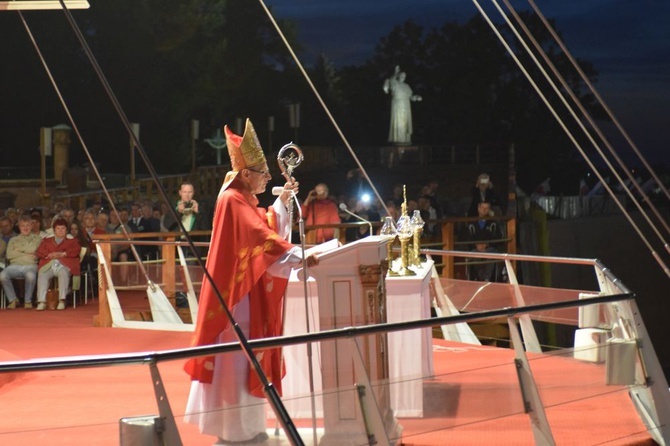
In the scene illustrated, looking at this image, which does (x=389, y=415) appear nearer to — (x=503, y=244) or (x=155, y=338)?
(x=155, y=338)

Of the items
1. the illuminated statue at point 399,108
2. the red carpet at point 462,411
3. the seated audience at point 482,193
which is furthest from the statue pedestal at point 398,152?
the red carpet at point 462,411

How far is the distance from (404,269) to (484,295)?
176 cm

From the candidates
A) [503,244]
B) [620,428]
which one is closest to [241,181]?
[620,428]

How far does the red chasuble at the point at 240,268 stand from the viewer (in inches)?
216

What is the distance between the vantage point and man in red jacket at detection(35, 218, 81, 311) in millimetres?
11594

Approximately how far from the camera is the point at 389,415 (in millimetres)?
4539

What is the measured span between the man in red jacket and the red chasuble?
20.8 ft

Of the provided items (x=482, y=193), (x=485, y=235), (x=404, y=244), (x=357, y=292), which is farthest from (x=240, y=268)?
(x=482, y=193)

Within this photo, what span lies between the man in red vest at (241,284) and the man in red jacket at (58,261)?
6.33m

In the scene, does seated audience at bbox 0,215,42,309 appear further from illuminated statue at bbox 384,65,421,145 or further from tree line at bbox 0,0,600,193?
illuminated statue at bbox 384,65,421,145

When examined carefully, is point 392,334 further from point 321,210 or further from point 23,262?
point 23,262

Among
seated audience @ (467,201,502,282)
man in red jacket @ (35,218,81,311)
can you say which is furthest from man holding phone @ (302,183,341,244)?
man in red jacket @ (35,218,81,311)

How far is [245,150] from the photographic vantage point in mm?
5688

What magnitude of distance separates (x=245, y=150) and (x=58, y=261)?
21.0 feet
